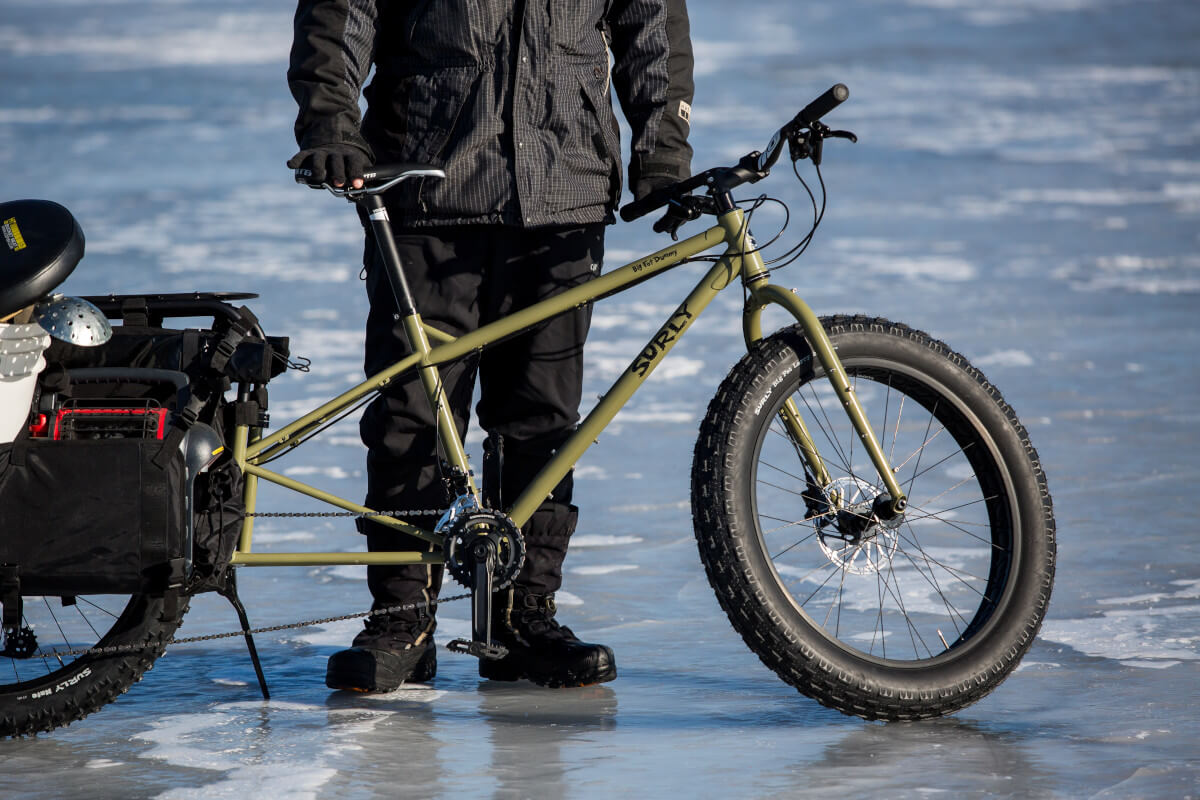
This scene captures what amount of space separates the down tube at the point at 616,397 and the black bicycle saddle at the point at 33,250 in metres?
0.98

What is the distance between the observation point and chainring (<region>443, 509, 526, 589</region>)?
2979 mm

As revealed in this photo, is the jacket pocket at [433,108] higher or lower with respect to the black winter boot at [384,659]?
higher

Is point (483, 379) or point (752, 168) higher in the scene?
point (752, 168)

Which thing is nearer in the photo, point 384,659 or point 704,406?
point 384,659

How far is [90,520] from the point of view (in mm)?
2793

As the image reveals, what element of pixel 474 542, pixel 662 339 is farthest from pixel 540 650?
pixel 662 339

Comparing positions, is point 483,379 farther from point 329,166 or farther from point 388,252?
point 329,166

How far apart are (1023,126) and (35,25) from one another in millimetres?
16875

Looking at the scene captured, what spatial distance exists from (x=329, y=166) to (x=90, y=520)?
0.82 m

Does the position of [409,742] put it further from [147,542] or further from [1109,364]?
[1109,364]

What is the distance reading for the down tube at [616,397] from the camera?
3.07 meters

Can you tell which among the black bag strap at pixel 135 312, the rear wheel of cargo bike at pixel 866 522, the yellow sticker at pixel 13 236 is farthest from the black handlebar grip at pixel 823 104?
the yellow sticker at pixel 13 236

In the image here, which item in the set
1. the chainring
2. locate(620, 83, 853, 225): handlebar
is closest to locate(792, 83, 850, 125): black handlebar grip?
locate(620, 83, 853, 225): handlebar

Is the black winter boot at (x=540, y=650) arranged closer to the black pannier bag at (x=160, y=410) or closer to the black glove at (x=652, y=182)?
the black pannier bag at (x=160, y=410)
